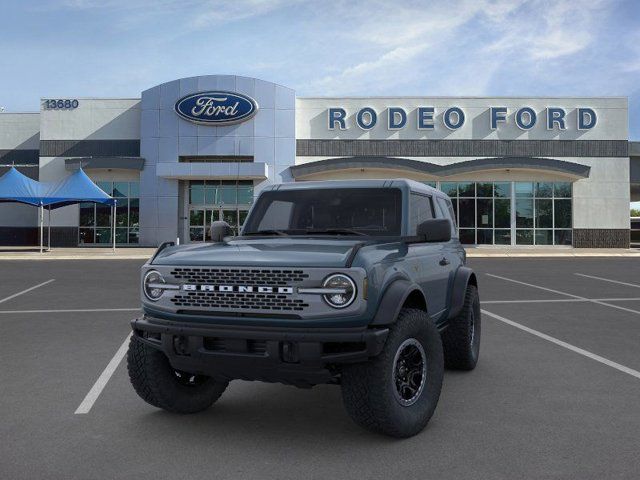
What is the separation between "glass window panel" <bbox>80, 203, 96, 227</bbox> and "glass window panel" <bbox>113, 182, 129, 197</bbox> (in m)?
1.73

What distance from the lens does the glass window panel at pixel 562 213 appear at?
34.1m

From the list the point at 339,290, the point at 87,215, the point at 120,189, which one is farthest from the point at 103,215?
the point at 339,290

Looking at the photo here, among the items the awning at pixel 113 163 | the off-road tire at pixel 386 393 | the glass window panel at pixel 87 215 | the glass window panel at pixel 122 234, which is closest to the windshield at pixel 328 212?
the off-road tire at pixel 386 393

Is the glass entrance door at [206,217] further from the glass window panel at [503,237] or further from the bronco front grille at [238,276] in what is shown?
the bronco front grille at [238,276]

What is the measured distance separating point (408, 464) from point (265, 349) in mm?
1103

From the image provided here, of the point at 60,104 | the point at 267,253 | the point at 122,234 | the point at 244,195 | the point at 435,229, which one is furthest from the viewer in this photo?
the point at 122,234

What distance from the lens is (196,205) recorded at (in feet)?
116

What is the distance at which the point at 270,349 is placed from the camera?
3.48m

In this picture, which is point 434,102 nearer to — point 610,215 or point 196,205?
point 610,215

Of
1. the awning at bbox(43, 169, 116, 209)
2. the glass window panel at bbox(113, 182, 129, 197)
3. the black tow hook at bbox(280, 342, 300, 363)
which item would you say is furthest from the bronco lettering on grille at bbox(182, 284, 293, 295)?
the glass window panel at bbox(113, 182, 129, 197)

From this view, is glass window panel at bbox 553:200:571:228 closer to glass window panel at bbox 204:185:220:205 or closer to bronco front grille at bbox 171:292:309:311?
glass window panel at bbox 204:185:220:205

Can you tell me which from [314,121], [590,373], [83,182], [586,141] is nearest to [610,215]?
[586,141]

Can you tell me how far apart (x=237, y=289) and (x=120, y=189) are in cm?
3439

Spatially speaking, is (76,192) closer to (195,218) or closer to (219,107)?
(195,218)
